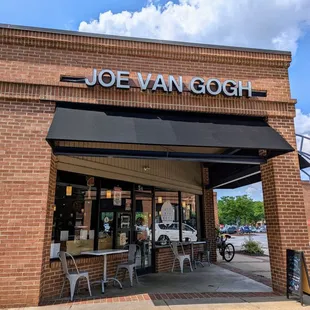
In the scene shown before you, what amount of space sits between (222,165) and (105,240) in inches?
209

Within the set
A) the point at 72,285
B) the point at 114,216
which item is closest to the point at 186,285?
the point at 114,216

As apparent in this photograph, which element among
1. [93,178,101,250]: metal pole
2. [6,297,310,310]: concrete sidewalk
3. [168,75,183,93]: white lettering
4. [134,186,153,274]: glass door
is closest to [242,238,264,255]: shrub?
[134,186,153,274]: glass door

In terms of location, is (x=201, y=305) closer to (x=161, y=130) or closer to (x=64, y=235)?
(x=161, y=130)

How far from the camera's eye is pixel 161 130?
20.1 ft

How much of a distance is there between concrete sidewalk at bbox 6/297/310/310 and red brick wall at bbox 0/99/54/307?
611 mm

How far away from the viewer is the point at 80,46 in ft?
22.2

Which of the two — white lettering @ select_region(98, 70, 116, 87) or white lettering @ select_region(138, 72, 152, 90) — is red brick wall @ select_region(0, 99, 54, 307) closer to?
white lettering @ select_region(98, 70, 116, 87)

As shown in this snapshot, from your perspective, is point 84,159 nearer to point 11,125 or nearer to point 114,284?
point 11,125

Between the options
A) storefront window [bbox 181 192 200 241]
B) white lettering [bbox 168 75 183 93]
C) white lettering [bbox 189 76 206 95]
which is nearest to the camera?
white lettering [bbox 168 75 183 93]

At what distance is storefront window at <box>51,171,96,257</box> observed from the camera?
720 cm

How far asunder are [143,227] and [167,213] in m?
1.33

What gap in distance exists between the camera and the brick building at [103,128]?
5781 mm

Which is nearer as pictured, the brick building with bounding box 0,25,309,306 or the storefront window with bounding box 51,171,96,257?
the brick building with bounding box 0,25,309,306

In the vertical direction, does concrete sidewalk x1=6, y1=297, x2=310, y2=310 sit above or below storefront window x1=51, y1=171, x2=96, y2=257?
below
